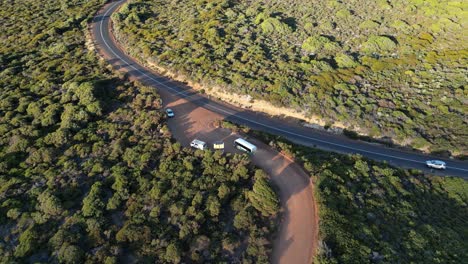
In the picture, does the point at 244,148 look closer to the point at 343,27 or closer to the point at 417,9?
the point at 343,27

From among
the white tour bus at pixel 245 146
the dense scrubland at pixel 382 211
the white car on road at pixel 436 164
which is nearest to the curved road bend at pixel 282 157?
the white car on road at pixel 436 164

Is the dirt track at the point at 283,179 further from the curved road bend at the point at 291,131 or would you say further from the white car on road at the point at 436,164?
the white car on road at the point at 436,164

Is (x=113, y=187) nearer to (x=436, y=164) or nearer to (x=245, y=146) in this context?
(x=245, y=146)

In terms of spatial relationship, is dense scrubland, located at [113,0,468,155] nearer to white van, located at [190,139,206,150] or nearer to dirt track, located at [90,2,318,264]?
dirt track, located at [90,2,318,264]

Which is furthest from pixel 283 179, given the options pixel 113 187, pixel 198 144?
pixel 113 187

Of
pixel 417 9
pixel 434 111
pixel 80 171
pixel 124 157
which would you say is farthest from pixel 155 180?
pixel 417 9

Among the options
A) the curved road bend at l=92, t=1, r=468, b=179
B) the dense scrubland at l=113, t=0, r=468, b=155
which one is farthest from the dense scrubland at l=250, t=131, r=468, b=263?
the dense scrubland at l=113, t=0, r=468, b=155
